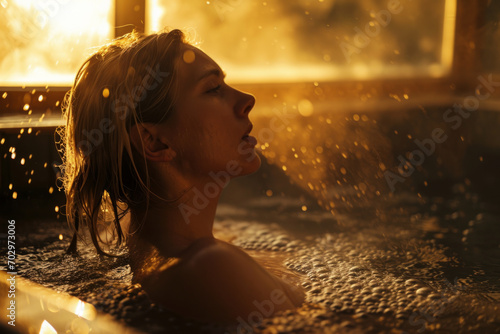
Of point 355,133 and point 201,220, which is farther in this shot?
point 355,133

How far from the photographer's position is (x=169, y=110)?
122 centimetres

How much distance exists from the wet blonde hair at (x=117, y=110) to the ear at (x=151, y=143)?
0.02m

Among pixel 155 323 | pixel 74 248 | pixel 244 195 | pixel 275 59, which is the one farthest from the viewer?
pixel 275 59

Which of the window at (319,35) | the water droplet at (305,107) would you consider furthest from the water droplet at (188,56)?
the water droplet at (305,107)

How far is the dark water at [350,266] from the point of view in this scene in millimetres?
1273

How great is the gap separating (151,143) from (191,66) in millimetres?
178

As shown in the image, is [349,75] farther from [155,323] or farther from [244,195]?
[155,323]

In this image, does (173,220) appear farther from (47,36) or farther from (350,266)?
(47,36)

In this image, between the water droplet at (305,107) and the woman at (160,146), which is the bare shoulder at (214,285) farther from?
the water droplet at (305,107)

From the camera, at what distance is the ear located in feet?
4.00

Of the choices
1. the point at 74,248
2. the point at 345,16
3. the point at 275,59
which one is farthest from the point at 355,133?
the point at 74,248

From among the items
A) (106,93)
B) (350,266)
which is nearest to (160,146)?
(106,93)

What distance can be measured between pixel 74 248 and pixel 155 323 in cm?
55

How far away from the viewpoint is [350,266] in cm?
173
